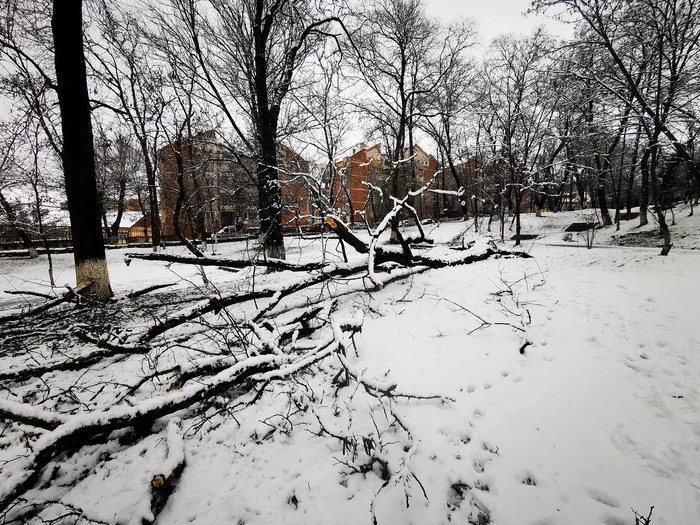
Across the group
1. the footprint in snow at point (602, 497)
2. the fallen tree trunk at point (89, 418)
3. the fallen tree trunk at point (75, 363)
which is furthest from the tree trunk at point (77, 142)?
the footprint in snow at point (602, 497)

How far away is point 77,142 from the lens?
Answer: 227 inches

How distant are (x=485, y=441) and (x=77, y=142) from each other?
879 centimetres

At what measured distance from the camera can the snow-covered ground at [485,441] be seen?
1.73m

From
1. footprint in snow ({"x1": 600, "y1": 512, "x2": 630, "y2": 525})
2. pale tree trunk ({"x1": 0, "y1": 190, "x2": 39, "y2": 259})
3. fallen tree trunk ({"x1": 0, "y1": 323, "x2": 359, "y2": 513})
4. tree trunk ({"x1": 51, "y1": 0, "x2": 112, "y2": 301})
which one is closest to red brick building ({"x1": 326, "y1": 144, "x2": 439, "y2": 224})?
tree trunk ({"x1": 51, "y1": 0, "x2": 112, "y2": 301})

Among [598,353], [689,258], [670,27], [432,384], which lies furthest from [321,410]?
[670,27]

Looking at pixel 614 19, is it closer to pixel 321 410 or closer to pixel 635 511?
pixel 635 511

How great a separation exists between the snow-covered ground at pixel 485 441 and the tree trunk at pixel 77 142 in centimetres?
378

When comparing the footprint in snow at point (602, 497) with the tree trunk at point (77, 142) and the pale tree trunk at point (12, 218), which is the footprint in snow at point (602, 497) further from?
the pale tree trunk at point (12, 218)

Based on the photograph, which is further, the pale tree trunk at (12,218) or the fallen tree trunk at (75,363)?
the pale tree trunk at (12,218)

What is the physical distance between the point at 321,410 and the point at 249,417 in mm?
692

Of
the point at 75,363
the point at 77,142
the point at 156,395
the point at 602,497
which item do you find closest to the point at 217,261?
the point at 75,363

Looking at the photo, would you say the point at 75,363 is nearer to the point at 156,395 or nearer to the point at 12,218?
the point at 156,395

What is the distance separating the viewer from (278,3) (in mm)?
8047

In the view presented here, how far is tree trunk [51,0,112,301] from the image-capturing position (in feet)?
18.7
